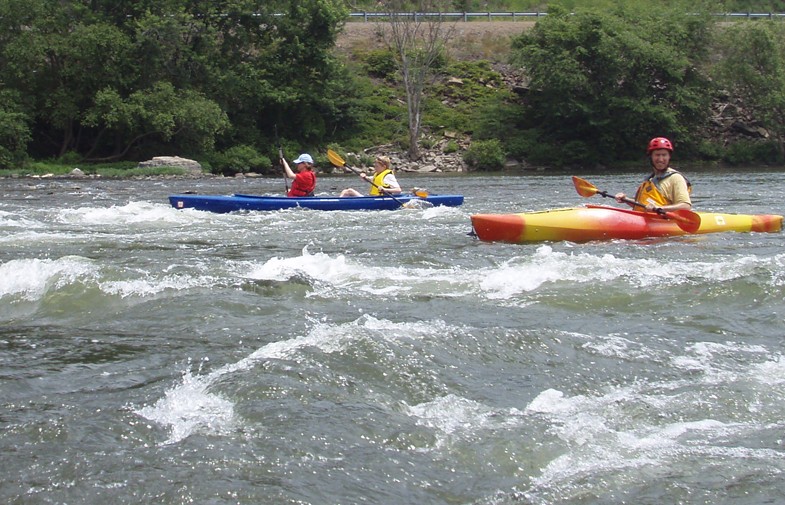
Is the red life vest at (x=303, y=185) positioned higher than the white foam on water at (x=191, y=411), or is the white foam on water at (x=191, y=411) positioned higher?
the white foam on water at (x=191, y=411)

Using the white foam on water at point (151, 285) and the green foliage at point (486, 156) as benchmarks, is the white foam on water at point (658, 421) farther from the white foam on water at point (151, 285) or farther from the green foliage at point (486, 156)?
the green foliage at point (486, 156)

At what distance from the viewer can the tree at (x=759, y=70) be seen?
31406 mm

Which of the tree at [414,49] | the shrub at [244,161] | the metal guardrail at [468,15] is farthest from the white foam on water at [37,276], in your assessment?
the metal guardrail at [468,15]

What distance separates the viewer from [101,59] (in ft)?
90.7

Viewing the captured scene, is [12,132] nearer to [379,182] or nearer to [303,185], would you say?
[303,185]

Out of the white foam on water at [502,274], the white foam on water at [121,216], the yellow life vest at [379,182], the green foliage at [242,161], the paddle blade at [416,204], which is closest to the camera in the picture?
the white foam on water at [502,274]

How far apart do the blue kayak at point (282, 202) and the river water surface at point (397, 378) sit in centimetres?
456

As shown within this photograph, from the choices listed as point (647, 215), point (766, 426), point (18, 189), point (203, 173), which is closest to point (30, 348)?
point (766, 426)

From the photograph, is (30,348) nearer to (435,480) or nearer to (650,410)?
(435,480)

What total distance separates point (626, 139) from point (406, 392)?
29738mm

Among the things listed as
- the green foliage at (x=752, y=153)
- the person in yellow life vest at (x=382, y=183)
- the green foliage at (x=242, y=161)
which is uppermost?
the person in yellow life vest at (x=382, y=183)

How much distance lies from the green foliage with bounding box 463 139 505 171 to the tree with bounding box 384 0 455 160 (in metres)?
2.00

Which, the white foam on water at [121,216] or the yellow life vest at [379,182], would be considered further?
the yellow life vest at [379,182]

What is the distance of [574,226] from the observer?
985 cm
